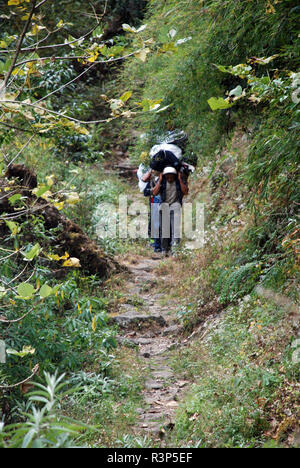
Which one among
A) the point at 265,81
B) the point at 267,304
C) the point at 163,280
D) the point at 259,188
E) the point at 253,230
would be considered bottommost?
the point at 163,280

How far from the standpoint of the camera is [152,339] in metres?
5.99

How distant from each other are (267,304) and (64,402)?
197cm

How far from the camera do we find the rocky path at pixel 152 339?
162 inches

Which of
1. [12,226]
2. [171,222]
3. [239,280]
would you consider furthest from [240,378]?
[171,222]

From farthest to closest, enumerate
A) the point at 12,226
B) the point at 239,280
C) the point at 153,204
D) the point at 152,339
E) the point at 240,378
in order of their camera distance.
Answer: the point at 153,204, the point at 152,339, the point at 239,280, the point at 240,378, the point at 12,226

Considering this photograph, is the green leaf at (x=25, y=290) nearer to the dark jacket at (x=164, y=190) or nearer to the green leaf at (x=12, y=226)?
the green leaf at (x=12, y=226)

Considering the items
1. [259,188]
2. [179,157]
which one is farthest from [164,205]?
[259,188]

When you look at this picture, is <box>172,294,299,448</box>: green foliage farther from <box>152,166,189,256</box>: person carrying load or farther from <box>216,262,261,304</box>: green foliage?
<box>152,166,189,256</box>: person carrying load

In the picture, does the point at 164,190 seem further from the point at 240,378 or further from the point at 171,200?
the point at 240,378

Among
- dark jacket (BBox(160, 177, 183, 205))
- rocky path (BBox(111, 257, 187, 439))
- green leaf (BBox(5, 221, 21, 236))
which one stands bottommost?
rocky path (BBox(111, 257, 187, 439))

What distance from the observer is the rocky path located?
4.12 m

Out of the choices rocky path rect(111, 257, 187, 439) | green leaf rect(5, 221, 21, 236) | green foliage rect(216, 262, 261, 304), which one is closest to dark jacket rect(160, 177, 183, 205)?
rocky path rect(111, 257, 187, 439)

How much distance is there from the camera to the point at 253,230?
16.7 ft
